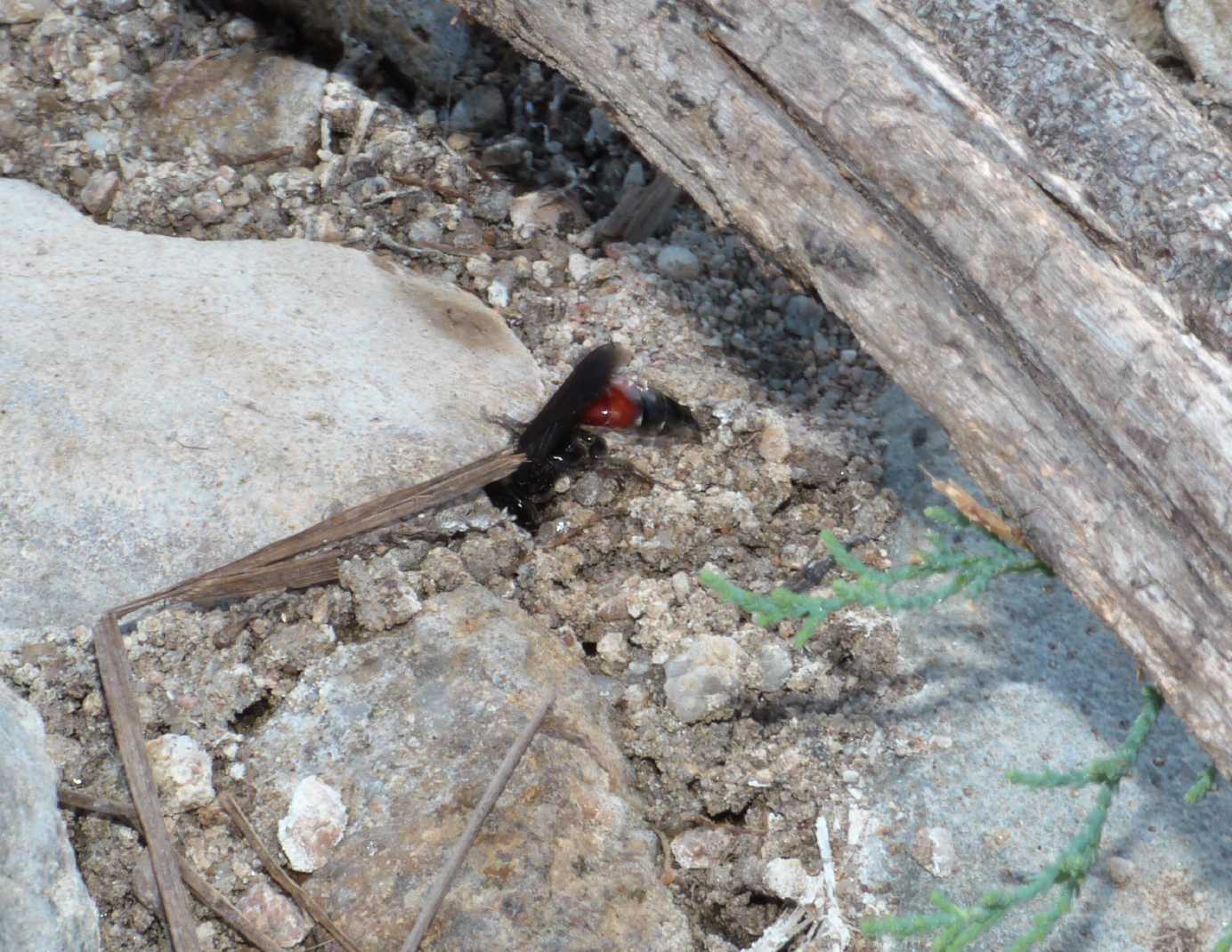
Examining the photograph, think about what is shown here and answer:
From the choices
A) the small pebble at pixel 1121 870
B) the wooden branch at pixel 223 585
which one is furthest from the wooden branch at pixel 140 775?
the small pebble at pixel 1121 870

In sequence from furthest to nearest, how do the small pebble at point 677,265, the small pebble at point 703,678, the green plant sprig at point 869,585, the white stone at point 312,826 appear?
the small pebble at point 677,265 → the small pebble at point 703,678 → the white stone at point 312,826 → the green plant sprig at point 869,585

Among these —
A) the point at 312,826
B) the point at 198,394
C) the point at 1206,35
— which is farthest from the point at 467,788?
the point at 1206,35

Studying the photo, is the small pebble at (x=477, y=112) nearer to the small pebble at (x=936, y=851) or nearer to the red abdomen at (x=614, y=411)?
the red abdomen at (x=614, y=411)

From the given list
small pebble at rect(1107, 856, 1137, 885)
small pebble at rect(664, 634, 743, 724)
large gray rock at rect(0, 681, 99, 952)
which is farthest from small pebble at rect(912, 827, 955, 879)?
large gray rock at rect(0, 681, 99, 952)

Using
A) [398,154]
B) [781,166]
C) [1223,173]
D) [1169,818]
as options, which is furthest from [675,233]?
[1169,818]

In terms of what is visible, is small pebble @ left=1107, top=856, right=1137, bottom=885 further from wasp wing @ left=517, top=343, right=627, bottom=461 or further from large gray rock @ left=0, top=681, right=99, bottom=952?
large gray rock @ left=0, top=681, right=99, bottom=952

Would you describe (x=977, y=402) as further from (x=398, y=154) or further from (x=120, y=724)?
(x=398, y=154)
